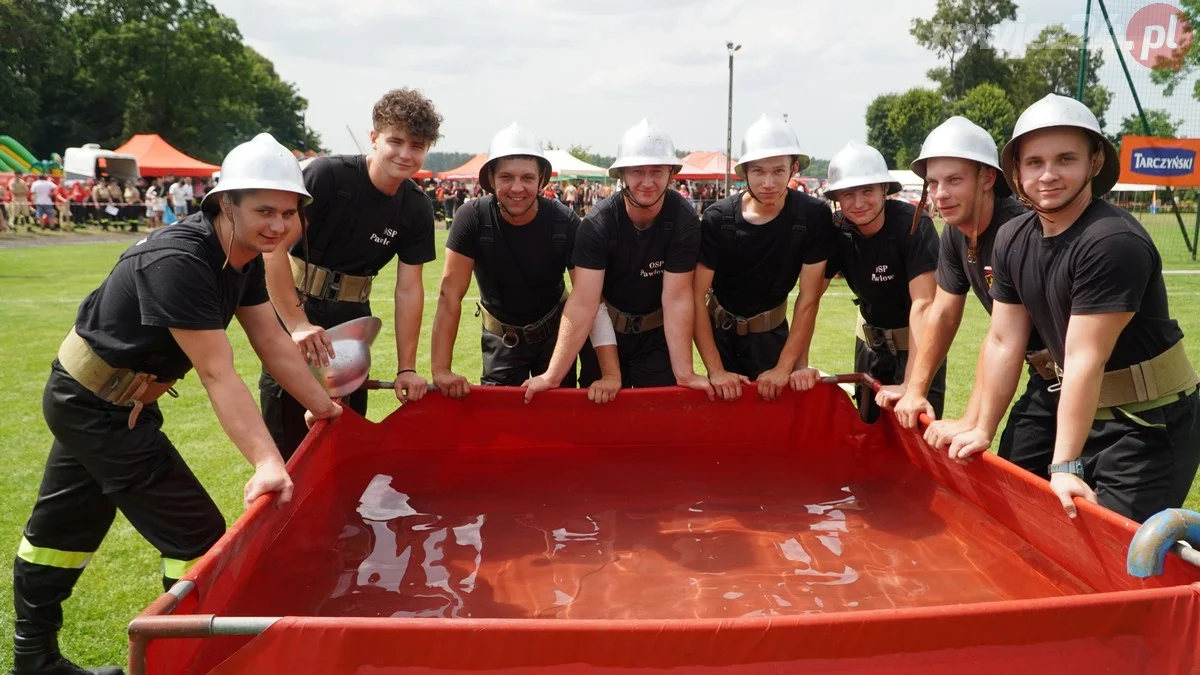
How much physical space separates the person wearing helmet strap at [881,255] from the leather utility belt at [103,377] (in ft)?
10.2

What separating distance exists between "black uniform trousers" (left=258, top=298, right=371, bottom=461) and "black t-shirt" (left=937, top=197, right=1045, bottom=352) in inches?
112

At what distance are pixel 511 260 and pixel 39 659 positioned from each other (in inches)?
100

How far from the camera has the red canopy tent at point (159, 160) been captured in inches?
1326

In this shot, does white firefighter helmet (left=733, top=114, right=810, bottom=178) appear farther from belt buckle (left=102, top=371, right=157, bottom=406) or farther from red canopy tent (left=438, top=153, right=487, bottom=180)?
red canopy tent (left=438, top=153, right=487, bottom=180)

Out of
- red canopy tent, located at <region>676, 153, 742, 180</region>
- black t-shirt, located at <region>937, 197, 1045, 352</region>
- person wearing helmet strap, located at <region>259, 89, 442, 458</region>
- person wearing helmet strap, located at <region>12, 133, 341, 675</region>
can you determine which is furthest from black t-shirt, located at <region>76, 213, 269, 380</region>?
red canopy tent, located at <region>676, 153, 742, 180</region>

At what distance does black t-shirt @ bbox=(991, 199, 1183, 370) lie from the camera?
8.64 feet

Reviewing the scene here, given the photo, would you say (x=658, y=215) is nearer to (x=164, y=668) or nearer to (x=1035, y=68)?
(x=164, y=668)

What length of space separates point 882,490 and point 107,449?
3.28 m

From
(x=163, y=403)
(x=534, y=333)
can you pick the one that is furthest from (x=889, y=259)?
(x=163, y=403)

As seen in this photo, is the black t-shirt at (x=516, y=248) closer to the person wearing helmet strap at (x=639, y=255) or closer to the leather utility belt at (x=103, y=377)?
the person wearing helmet strap at (x=639, y=255)

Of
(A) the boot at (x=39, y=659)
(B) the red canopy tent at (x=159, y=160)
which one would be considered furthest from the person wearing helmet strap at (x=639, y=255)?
(B) the red canopy tent at (x=159, y=160)

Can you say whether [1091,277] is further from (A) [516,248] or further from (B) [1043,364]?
(A) [516,248]

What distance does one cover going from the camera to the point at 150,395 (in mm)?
2895

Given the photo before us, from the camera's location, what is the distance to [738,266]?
4.44 metres
